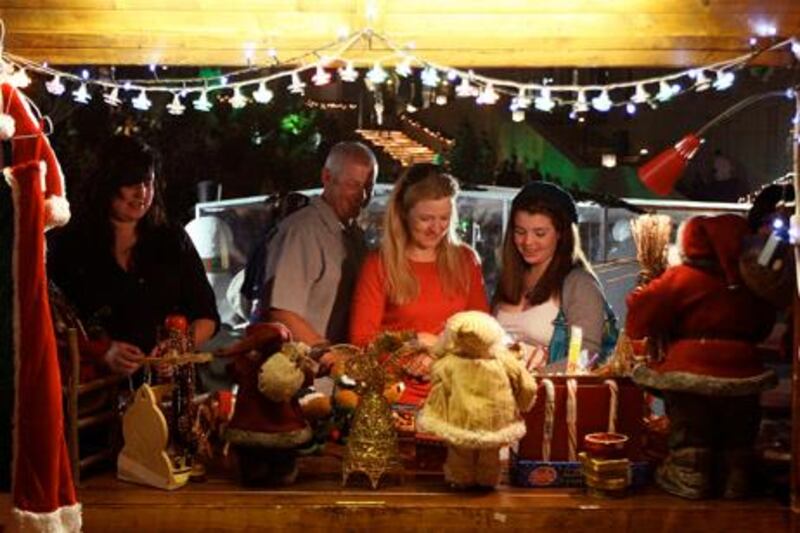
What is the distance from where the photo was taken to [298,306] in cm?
538

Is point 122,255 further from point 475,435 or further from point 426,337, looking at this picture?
point 475,435

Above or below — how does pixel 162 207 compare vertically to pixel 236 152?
below

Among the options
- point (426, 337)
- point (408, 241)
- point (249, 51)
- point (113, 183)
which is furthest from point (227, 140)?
point (426, 337)

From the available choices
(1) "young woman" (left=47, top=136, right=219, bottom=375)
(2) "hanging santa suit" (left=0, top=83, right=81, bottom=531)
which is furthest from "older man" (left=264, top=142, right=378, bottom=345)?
(2) "hanging santa suit" (left=0, top=83, right=81, bottom=531)

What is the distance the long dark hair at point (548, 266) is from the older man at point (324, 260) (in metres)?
0.78

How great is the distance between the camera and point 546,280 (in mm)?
5184

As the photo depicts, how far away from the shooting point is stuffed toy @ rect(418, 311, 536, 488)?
3.92 metres

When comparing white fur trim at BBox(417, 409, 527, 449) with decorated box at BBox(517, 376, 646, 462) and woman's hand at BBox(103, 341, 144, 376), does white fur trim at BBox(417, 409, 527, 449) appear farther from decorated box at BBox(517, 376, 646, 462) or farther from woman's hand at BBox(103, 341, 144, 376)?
woman's hand at BBox(103, 341, 144, 376)

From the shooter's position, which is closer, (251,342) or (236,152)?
(251,342)

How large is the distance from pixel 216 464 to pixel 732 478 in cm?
208

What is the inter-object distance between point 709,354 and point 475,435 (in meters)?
0.93

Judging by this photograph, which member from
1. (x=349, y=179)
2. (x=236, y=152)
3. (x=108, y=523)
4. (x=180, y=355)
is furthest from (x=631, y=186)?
(x=108, y=523)

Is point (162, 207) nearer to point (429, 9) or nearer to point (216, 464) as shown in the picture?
point (216, 464)

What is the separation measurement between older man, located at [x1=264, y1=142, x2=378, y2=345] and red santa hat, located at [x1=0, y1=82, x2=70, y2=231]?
189 cm
